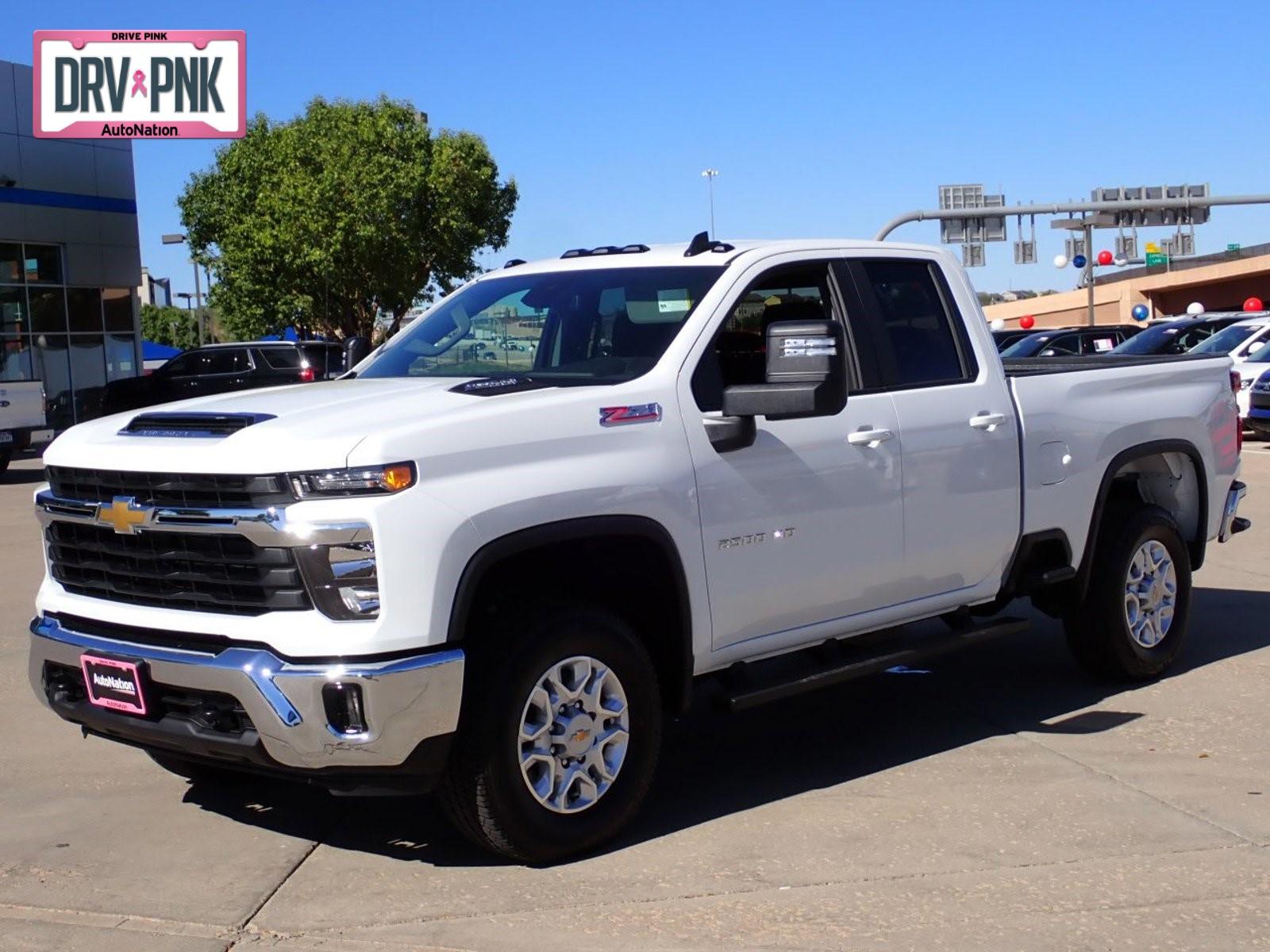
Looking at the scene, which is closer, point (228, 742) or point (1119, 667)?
point (228, 742)

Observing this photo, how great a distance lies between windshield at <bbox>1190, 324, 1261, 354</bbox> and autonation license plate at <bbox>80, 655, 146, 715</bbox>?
2161 centimetres

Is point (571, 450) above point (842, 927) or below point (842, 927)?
above

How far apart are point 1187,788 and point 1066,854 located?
37.3 inches

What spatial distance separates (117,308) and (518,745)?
3334 cm

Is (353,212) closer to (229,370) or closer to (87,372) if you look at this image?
(87,372)

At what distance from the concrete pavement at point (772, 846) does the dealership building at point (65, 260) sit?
27.4 meters

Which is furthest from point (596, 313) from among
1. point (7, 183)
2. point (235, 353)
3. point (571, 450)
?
point (7, 183)

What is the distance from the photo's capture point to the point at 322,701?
174 inches

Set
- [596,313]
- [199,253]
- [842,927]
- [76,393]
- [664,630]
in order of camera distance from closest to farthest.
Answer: [842,927] → [664,630] → [596,313] → [76,393] → [199,253]

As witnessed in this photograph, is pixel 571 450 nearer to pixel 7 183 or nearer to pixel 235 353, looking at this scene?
pixel 235 353

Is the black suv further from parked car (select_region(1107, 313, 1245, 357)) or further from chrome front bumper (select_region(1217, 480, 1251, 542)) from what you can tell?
chrome front bumper (select_region(1217, 480, 1251, 542))

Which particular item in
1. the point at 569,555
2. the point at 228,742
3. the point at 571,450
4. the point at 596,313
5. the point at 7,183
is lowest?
the point at 228,742

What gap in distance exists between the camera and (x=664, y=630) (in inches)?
211

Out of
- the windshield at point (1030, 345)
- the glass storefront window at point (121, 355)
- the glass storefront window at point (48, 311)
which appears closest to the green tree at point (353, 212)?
the glass storefront window at point (121, 355)
